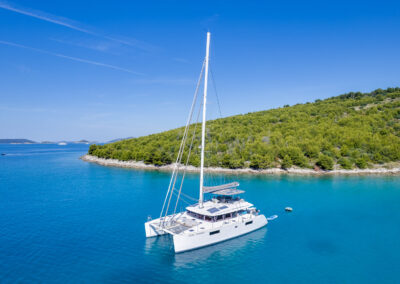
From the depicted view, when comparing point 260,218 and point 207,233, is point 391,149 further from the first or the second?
point 207,233

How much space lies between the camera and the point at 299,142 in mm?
60156

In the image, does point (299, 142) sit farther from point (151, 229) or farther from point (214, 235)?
point (151, 229)

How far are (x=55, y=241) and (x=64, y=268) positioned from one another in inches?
198

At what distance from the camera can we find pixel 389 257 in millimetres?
17828

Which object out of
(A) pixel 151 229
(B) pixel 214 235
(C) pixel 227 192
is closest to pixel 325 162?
(C) pixel 227 192

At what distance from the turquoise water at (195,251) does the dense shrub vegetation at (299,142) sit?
1920 centimetres

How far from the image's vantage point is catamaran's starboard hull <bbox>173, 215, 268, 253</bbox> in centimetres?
1747

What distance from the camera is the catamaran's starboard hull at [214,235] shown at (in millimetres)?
17469

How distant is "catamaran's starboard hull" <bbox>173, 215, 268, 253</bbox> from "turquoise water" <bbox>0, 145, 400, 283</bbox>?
0.48 meters

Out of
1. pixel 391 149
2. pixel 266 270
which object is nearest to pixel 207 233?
pixel 266 270

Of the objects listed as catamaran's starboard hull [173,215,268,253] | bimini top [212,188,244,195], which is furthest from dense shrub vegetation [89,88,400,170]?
catamaran's starboard hull [173,215,268,253]

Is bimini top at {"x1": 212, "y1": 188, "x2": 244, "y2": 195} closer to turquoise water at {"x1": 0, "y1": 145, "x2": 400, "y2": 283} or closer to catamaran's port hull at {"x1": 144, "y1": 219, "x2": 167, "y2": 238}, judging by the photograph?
turquoise water at {"x1": 0, "y1": 145, "x2": 400, "y2": 283}

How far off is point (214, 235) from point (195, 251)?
195 centimetres

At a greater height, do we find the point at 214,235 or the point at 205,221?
the point at 205,221
